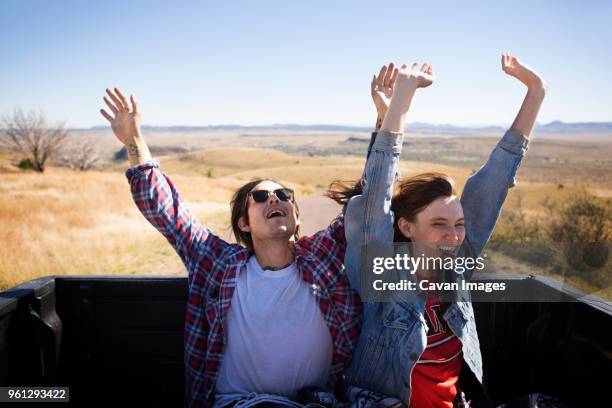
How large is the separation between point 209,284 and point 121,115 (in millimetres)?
988

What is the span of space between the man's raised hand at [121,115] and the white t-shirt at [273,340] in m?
0.96

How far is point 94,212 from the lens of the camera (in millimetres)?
18703

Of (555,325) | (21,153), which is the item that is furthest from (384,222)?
(21,153)

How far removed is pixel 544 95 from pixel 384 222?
114 cm

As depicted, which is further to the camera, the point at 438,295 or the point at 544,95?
the point at 544,95

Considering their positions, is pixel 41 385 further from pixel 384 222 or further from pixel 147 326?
pixel 384 222

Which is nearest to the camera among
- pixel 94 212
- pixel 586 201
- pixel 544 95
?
pixel 544 95

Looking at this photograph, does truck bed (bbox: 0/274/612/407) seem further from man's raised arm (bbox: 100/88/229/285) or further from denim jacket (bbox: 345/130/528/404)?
denim jacket (bbox: 345/130/528/404)

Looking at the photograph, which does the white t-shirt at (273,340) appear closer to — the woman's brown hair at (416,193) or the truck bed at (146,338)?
the truck bed at (146,338)

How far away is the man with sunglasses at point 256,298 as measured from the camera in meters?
2.31

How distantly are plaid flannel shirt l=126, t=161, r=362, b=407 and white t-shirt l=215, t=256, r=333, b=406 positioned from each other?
0.15 ft

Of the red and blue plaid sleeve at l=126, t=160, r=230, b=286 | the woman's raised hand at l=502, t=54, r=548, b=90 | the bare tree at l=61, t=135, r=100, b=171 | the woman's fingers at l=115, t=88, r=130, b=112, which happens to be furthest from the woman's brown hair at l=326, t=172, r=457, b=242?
the bare tree at l=61, t=135, r=100, b=171

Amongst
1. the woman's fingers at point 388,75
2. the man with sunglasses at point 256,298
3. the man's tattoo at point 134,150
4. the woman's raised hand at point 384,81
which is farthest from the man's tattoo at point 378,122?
the man's tattoo at point 134,150

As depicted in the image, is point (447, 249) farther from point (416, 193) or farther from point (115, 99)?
point (115, 99)
